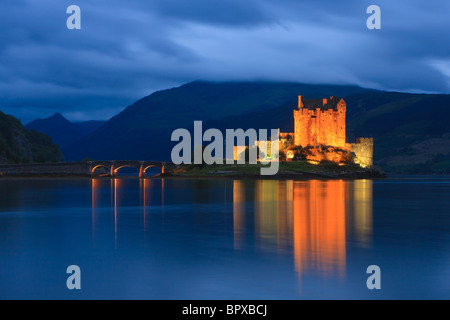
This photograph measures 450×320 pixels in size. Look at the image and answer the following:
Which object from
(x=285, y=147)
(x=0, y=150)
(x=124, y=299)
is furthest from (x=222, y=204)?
(x=0, y=150)

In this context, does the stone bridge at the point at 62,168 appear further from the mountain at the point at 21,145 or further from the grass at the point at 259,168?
the grass at the point at 259,168

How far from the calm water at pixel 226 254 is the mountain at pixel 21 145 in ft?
367

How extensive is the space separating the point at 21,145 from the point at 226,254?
150104 millimetres

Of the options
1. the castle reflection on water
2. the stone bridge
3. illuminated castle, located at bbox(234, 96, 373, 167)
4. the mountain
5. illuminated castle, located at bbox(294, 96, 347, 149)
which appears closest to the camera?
the castle reflection on water

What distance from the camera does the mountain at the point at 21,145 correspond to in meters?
146

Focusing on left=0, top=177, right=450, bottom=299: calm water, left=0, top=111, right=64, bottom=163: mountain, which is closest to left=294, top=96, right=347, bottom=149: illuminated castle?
left=0, top=111, right=64, bottom=163: mountain

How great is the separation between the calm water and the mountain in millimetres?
111738

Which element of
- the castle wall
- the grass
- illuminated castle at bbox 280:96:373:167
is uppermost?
illuminated castle at bbox 280:96:373:167

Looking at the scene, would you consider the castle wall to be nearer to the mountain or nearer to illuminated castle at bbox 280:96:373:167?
illuminated castle at bbox 280:96:373:167

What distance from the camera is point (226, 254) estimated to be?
22750mm

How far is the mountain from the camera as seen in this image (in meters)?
146

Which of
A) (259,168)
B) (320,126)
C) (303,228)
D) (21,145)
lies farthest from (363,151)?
(303,228)

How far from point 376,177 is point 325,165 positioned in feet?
64.6
